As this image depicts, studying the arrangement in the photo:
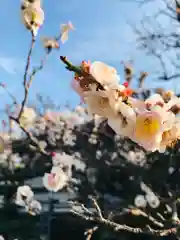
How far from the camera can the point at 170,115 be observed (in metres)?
0.73

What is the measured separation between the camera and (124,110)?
723mm

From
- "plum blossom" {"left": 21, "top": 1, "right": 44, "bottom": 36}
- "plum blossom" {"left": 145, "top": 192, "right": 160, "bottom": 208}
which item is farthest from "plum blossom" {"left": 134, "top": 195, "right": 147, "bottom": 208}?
"plum blossom" {"left": 21, "top": 1, "right": 44, "bottom": 36}

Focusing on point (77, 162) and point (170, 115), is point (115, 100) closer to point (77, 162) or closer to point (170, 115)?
point (170, 115)

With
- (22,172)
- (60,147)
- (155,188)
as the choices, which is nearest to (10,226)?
(22,172)

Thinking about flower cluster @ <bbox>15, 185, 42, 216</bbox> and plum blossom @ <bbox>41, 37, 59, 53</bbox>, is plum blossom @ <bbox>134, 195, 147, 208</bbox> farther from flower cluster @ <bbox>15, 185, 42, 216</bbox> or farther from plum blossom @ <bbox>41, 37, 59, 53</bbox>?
plum blossom @ <bbox>41, 37, 59, 53</bbox>

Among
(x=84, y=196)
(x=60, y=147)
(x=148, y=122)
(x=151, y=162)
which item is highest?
(x=60, y=147)

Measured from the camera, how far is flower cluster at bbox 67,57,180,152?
2.37ft

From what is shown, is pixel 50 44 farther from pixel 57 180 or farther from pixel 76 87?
pixel 76 87

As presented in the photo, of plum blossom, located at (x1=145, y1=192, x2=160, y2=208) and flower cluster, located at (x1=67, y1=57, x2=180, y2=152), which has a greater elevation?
plum blossom, located at (x1=145, y1=192, x2=160, y2=208)

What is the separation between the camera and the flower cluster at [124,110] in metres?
0.72

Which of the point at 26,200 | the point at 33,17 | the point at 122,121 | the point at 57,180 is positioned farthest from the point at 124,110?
the point at 26,200

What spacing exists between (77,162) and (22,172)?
1.05 m

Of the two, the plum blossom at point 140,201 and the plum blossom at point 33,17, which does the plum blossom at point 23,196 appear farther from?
the plum blossom at point 33,17

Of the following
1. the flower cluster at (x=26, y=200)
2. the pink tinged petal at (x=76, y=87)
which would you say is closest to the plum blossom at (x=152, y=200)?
the flower cluster at (x=26, y=200)
